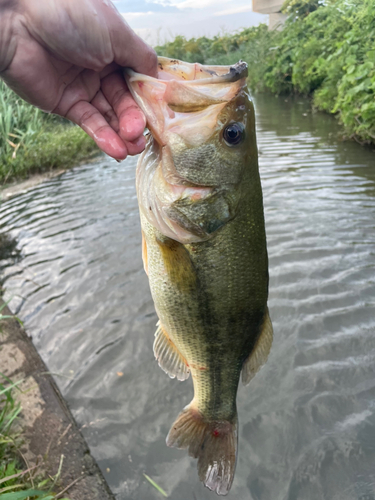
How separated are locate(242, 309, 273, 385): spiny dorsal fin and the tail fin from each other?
31 cm

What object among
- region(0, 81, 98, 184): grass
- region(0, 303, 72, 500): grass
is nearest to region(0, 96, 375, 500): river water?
region(0, 303, 72, 500): grass

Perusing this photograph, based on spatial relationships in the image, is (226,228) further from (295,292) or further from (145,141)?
(295,292)

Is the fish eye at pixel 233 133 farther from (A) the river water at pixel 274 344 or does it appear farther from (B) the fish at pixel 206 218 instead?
(A) the river water at pixel 274 344

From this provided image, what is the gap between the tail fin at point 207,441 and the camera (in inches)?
74.8

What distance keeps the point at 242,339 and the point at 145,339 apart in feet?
6.50

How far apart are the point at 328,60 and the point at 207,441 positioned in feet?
38.6

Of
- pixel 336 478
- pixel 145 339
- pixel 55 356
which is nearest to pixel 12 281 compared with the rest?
pixel 55 356

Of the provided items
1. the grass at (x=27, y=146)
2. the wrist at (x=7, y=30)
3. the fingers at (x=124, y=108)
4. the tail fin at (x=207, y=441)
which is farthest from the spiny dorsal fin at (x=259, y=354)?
the grass at (x=27, y=146)

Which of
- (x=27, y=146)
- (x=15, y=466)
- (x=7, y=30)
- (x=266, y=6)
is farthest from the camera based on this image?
(x=266, y=6)

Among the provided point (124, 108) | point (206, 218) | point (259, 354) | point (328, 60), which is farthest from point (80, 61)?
point (328, 60)

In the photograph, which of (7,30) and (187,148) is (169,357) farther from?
(7,30)

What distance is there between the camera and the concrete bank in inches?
94.7

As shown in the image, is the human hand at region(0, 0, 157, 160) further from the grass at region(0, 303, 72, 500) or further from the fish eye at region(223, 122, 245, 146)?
the grass at region(0, 303, 72, 500)

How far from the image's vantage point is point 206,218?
156 cm
